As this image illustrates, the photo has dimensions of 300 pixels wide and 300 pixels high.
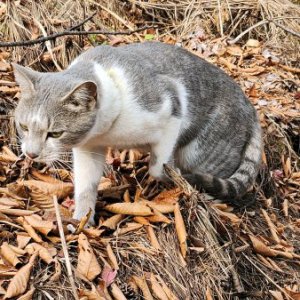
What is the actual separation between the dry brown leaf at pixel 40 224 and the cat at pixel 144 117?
0.31 meters

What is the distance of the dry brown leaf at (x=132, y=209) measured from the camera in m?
3.11

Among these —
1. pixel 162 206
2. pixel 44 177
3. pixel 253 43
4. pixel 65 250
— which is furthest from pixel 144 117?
pixel 253 43

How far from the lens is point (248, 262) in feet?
10.6

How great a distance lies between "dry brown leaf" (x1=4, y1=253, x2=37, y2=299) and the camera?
246 centimetres

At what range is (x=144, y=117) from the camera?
10.5ft

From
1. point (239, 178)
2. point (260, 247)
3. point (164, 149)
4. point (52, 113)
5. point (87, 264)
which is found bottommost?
point (260, 247)

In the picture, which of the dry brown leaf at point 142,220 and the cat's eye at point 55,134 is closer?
the cat's eye at point 55,134

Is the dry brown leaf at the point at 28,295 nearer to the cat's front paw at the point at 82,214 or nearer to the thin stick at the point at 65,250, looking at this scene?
the thin stick at the point at 65,250

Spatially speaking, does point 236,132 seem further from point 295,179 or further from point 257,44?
point 257,44

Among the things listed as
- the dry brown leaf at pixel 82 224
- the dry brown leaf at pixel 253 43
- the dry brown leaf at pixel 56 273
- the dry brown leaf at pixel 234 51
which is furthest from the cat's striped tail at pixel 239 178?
the dry brown leaf at pixel 253 43

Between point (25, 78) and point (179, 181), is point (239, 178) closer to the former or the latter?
point (179, 181)

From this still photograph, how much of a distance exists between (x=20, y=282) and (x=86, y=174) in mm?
977

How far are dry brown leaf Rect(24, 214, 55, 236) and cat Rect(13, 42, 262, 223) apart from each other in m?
0.31

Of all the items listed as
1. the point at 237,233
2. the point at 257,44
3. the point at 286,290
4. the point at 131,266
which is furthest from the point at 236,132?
the point at 257,44
